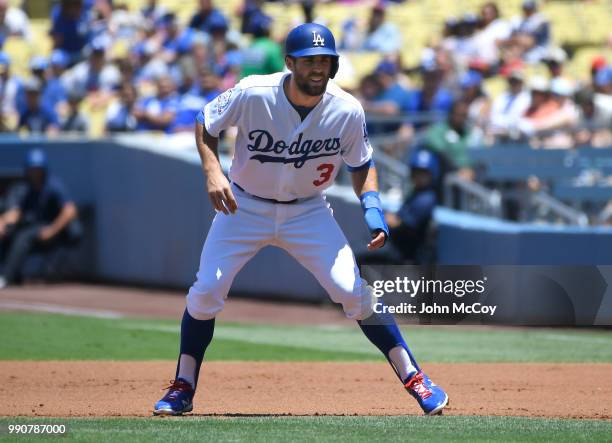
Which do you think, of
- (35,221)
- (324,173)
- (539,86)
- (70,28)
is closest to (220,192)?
(324,173)

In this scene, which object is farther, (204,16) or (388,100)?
(204,16)

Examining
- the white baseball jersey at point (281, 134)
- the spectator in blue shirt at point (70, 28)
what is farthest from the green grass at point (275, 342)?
the spectator in blue shirt at point (70, 28)

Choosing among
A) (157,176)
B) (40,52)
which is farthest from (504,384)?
(40,52)

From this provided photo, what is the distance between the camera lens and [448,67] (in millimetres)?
14000

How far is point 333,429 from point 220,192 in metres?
1.26

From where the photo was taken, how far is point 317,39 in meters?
5.83

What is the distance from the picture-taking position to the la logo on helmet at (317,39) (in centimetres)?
582

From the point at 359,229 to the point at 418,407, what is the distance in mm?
5504

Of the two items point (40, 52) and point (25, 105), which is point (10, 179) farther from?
point (40, 52)

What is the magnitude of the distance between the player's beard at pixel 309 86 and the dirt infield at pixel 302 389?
1754mm

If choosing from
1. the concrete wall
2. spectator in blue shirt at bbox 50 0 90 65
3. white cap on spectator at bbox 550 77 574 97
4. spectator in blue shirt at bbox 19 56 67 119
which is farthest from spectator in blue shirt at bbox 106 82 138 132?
white cap on spectator at bbox 550 77 574 97

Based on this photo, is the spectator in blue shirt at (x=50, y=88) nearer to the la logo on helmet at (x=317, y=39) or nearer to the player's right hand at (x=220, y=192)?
the player's right hand at (x=220, y=192)

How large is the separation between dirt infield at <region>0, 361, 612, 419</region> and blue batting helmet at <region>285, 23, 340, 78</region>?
6.38 ft

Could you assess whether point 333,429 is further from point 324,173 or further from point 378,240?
point 324,173
